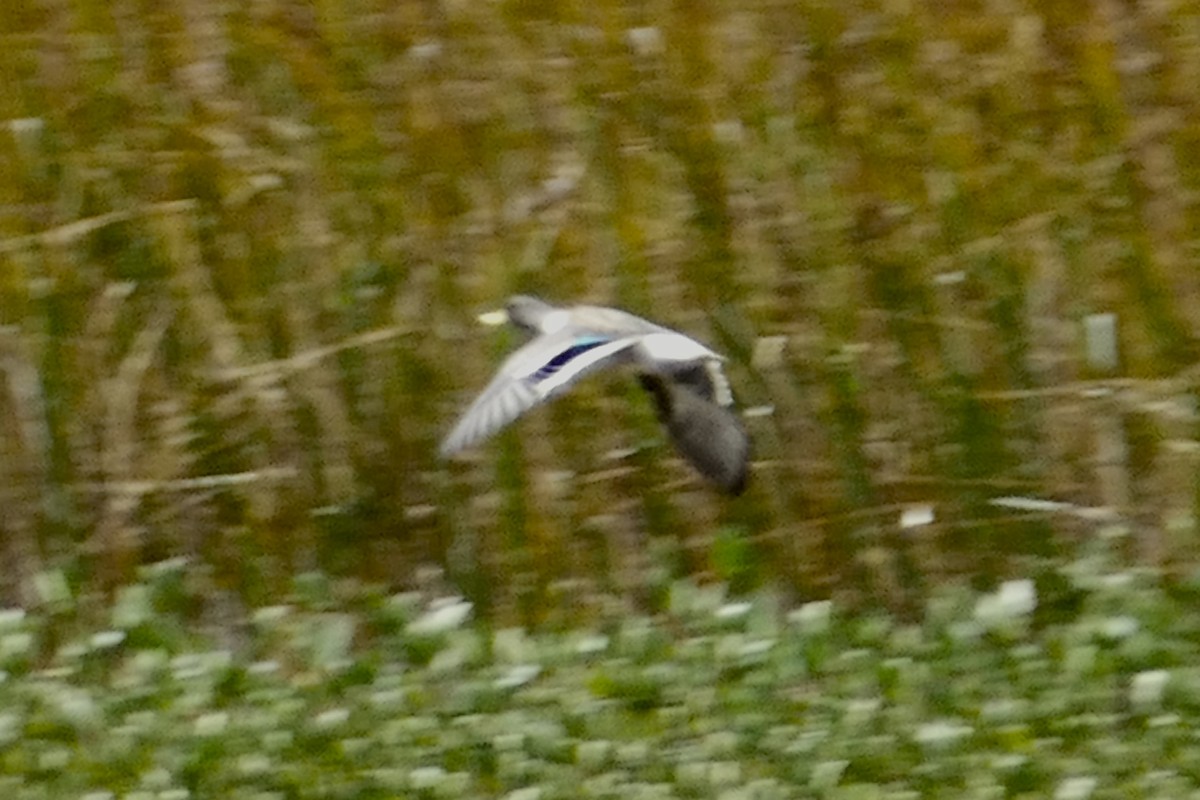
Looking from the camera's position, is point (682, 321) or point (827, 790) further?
point (682, 321)

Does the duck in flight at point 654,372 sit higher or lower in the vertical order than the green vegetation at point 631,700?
higher

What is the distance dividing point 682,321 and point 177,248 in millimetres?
996

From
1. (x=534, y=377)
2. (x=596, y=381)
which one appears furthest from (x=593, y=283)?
(x=534, y=377)

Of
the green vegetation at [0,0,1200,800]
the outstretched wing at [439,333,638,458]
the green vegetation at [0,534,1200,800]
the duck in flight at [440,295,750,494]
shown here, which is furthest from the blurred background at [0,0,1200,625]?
the outstretched wing at [439,333,638,458]

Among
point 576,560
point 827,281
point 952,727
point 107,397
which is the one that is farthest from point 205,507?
point 952,727

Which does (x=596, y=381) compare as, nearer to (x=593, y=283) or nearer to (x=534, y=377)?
(x=593, y=283)

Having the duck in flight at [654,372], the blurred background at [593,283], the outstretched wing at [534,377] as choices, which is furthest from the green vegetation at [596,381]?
the outstretched wing at [534,377]

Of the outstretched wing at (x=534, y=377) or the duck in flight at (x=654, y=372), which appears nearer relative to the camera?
the outstretched wing at (x=534, y=377)

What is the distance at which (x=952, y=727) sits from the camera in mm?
4305

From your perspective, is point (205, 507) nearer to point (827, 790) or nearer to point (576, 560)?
point (576, 560)

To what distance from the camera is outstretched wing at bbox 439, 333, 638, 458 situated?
348 cm

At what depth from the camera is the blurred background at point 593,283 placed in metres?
4.89

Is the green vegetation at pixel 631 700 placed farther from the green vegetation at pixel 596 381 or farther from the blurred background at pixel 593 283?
the blurred background at pixel 593 283

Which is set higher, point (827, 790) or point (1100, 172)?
point (1100, 172)
